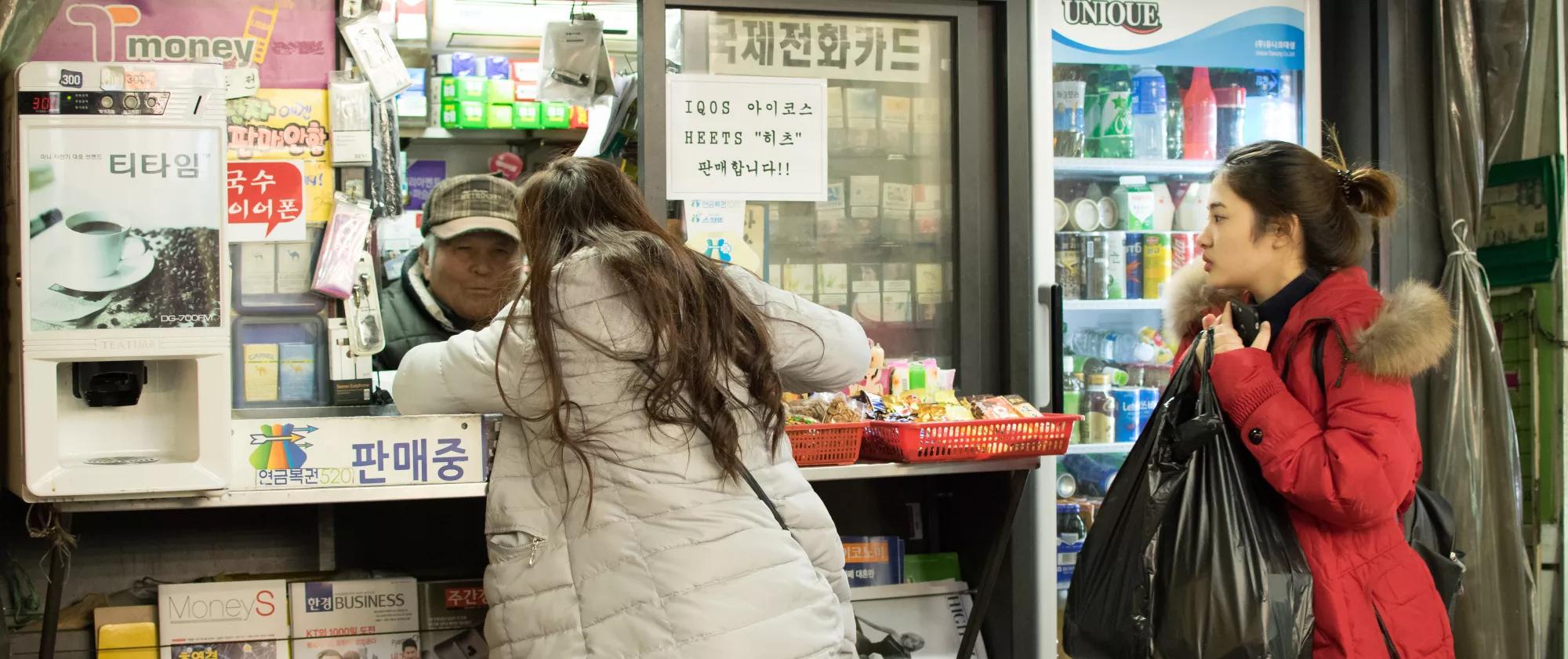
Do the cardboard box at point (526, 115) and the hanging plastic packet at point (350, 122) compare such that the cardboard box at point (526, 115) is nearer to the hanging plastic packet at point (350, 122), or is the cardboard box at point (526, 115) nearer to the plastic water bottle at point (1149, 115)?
the hanging plastic packet at point (350, 122)

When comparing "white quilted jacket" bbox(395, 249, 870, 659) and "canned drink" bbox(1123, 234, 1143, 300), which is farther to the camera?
"canned drink" bbox(1123, 234, 1143, 300)

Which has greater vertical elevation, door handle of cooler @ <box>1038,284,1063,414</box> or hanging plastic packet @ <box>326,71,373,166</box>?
Answer: hanging plastic packet @ <box>326,71,373,166</box>

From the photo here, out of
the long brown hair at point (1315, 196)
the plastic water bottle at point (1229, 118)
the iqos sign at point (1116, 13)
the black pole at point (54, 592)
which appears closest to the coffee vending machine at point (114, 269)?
the black pole at point (54, 592)

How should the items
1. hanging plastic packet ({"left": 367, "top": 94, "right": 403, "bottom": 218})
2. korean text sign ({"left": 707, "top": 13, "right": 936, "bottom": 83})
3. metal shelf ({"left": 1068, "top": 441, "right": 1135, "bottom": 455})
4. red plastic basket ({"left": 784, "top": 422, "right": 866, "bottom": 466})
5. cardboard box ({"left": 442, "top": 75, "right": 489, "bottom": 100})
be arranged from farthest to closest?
cardboard box ({"left": 442, "top": 75, "right": 489, "bottom": 100}) < metal shelf ({"left": 1068, "top": 441, "right": 1135, "bottom": 455}) < korean text sign ({"left": 707, "top": 13, "right": 936, "bottom": 83}) < hanging plastic packet ({"left": 367, "top": 94, "right": 403, "bottom": 218}) < red plastic basket ({"left": 784, "top": 422, "right": 866, "bottom": 466})

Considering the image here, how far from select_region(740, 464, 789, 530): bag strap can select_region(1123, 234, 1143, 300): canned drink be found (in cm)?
225

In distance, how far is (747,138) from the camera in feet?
11.7

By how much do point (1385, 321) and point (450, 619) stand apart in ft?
7.33

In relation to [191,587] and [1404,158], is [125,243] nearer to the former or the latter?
[191,587]

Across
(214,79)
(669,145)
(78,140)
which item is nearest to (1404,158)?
(669,145)

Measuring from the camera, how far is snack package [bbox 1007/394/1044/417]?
3233 millimetres

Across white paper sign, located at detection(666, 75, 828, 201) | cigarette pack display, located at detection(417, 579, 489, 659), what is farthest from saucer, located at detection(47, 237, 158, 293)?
white paper sign, located at detection(666, 75, 828, 201)

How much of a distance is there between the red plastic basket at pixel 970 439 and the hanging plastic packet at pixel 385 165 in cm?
142

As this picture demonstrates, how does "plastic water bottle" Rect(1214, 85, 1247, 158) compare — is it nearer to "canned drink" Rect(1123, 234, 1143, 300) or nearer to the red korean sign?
"canned drink" Rect(1123, 234, 1143, 300)

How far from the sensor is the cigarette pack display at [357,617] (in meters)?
3.04
